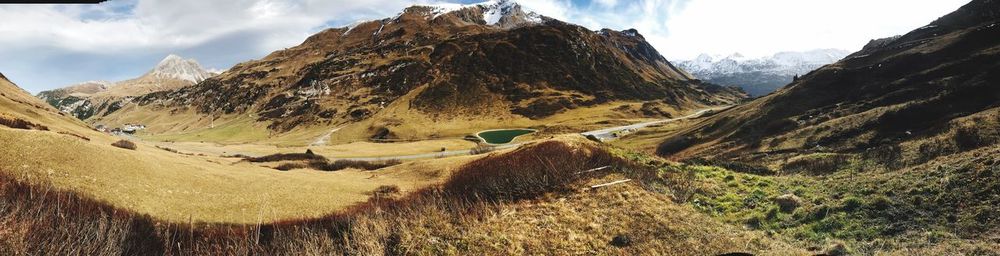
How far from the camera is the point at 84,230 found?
1697cm

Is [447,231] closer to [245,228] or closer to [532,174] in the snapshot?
[532,174]

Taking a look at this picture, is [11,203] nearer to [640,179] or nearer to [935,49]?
[640,179]

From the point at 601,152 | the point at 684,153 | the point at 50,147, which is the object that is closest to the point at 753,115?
the point at 684,153

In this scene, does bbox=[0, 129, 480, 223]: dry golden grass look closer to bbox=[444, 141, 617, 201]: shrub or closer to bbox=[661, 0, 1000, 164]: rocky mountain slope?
bbox=[444, 141, 617, 201]: shrub

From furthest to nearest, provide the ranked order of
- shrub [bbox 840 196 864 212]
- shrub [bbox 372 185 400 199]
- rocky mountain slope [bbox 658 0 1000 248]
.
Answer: shrub [bbox 372 185 400 199], shrub [bbox 840 196 864 212], rocky mountain slope [bbox 658 0 1000 248]

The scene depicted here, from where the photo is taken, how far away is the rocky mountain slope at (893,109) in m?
45.8

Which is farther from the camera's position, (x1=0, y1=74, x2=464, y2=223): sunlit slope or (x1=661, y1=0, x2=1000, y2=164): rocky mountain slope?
(x1=661, y1=0, x2=1000, y2=164): rocky mountain slope

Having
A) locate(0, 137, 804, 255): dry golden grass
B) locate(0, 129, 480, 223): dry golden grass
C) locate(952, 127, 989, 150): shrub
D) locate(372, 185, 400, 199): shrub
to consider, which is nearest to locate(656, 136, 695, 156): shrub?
locate(952, 127, 989, 150): shrub

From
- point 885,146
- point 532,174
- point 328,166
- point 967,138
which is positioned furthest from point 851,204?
point 328,166

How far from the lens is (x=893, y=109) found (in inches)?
2618

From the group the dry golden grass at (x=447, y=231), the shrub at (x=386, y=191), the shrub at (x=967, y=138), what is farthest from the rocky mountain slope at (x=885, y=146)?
the shrub at (x=386, y=191)

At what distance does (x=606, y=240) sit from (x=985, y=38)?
4942 inches

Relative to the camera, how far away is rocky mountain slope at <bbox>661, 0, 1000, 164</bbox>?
45844 mm

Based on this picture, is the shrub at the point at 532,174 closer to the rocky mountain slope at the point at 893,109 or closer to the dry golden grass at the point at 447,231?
the dry golden grass at the point at 447,231
